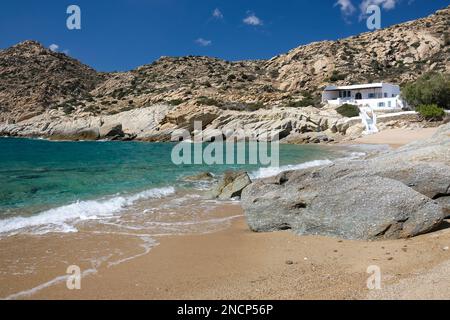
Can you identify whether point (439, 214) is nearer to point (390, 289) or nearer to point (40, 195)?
point (390, 289)

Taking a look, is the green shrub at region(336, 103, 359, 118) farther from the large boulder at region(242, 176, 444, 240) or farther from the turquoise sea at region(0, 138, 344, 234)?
the large boulder at region(242, 176, 444, 240)

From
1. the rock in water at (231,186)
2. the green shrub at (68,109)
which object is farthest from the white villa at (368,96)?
the green shrub at (68,109)

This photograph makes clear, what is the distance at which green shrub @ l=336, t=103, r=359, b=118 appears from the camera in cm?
5747

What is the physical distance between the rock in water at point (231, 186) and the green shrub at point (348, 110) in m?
45.0

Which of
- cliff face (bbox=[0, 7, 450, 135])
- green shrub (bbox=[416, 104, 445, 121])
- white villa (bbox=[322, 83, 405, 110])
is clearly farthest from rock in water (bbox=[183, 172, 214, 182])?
white villa (bbox=[322, 83, 405, 110])

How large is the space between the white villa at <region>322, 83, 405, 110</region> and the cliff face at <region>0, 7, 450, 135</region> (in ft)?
11.1

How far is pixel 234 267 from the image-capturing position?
696cm

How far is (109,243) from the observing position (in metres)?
8.84

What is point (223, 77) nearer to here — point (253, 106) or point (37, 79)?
point (253, 106)

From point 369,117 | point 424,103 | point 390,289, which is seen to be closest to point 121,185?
point 390,289

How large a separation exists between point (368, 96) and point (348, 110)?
1205 centimetres

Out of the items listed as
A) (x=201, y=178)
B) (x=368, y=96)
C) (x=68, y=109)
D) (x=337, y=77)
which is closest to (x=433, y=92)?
(x=368, y=96)

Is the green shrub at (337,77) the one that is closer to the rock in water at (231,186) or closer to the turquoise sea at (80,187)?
the turquoise sea at (80,187)
